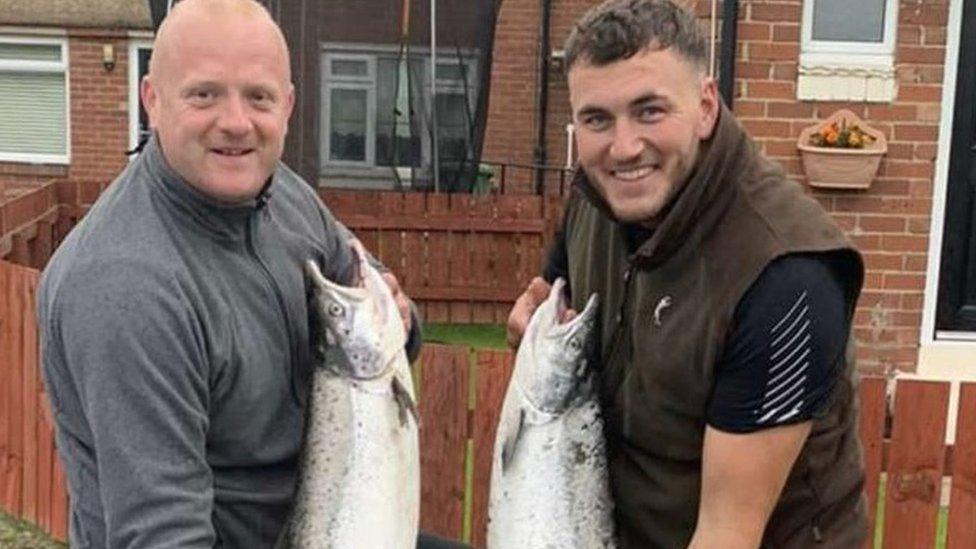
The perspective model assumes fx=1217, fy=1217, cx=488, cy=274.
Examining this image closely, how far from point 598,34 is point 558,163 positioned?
1097 cm

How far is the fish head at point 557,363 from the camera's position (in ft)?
8.89

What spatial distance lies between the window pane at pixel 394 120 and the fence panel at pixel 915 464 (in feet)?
21.4

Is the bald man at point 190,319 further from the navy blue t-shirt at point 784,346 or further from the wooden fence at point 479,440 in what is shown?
the wooden fence at point 479,440

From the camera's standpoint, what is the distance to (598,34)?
2.49m

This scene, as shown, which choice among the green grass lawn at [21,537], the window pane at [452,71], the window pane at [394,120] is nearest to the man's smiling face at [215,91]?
the green grass lawn at [21,537]

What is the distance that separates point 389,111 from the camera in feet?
33.4

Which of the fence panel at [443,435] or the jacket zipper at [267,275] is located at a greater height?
the jacket zipper at [267,275]

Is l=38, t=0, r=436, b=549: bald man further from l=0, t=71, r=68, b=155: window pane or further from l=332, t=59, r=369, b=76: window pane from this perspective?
l=0, t=71, r=68, b=155: window pane

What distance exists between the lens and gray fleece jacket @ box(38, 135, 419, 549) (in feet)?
7.57

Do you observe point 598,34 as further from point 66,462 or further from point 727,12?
point 727,12

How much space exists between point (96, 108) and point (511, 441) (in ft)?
44.1

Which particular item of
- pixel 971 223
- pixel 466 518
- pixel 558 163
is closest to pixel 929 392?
pixel 466 518

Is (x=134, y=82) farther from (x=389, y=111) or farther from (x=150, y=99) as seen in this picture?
(x=150, y=99)

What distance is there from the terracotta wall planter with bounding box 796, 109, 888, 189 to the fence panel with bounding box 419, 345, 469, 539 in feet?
8.78
